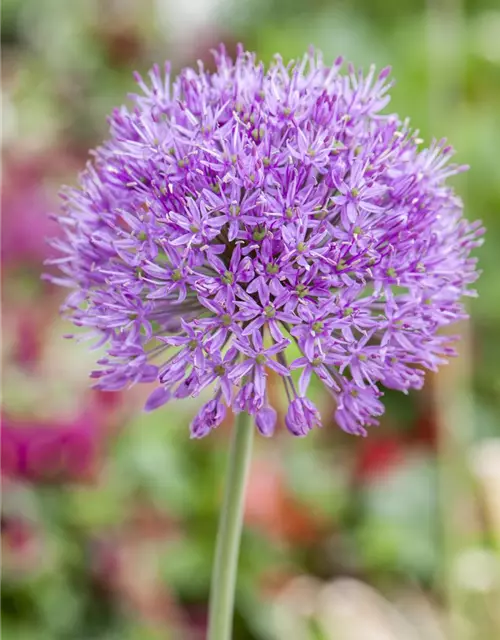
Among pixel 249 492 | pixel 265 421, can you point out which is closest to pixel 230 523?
pixel 265 421

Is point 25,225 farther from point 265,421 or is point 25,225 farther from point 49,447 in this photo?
point 265,421

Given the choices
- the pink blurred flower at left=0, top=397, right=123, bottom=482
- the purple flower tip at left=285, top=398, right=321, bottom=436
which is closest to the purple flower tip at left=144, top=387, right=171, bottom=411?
the purple flower tip at left=285, top=398, right=321, bottom=436

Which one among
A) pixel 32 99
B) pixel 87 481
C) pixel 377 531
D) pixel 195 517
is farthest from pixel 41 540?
pixel 32 99

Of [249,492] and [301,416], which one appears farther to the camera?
[249,492]

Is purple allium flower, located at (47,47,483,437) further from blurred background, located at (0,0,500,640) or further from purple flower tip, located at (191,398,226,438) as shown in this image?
blurred background, located at (0,0,500,640)

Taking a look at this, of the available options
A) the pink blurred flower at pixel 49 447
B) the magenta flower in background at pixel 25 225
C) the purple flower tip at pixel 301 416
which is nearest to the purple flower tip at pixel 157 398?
the purple flower tip at pixel 301 416

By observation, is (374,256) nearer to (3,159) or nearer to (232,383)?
(232,383)
